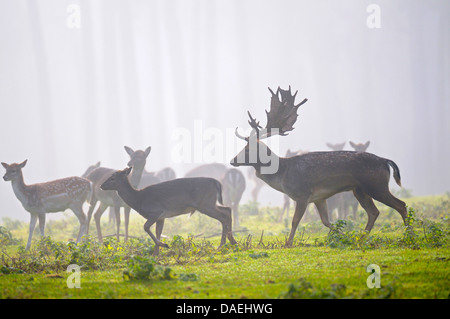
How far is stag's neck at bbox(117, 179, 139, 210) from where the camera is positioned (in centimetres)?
1263

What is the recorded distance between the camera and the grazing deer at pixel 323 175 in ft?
38.9

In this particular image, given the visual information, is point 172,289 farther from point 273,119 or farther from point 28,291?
point 273,119

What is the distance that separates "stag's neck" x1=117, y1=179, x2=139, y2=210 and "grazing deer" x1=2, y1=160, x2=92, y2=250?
4.26 m

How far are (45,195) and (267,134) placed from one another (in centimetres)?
749

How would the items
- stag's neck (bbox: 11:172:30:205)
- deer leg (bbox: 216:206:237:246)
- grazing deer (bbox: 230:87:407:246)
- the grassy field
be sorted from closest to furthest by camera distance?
1. the grassy field
2. grazing deer (bbox: 230:87:407:246)
3. deer leg (bbox: 216:206:237:246)
4. stag's neck (bbox: 11:172:30:205)

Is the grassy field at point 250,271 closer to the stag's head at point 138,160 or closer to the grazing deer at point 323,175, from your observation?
the grazing deer at point 323,175

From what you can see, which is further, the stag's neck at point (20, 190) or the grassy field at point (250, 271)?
the stag's neck at point (20, 190)

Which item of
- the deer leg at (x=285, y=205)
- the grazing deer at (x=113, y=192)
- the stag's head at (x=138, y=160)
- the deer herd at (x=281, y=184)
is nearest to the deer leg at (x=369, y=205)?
the deer herd at (x=281, y=184)

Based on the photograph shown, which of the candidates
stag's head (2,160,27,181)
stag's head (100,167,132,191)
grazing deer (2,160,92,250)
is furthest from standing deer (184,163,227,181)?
stag's head (100,167,132,191)

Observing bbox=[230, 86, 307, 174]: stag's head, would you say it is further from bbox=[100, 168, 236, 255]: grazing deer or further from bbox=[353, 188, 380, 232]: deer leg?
bbox=[353, 188, 380, 232]: deer leg
